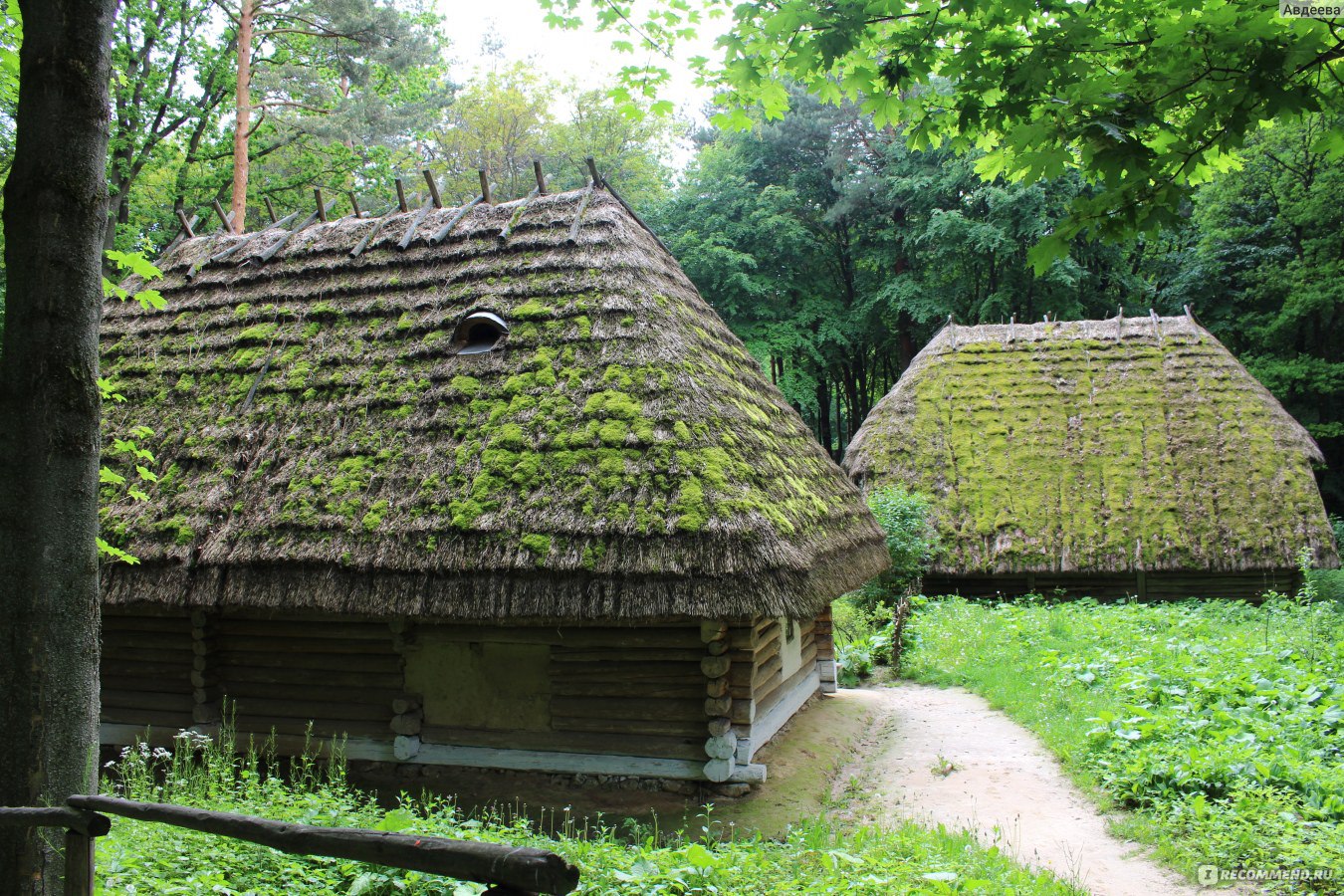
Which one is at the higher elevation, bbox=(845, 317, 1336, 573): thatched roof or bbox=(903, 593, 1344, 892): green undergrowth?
bbox=(845, 317, 1336, 573): thatched roof

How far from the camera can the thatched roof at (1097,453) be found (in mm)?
13805

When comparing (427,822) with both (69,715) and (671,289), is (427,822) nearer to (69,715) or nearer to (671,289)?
(69,715)

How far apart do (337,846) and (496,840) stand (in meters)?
2.13

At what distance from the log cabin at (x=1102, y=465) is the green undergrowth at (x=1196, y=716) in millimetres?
2806

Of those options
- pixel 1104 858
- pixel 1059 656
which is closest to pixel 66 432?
pixel 1104 858

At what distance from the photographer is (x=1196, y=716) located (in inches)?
250

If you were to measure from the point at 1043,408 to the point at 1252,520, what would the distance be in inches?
151

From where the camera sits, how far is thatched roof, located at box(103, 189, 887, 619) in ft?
20.8

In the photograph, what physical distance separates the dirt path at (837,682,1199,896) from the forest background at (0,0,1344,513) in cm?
1129

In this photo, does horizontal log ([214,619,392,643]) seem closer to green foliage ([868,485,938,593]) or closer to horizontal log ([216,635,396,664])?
horizontal log ([216,635,396,664])

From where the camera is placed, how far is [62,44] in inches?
117

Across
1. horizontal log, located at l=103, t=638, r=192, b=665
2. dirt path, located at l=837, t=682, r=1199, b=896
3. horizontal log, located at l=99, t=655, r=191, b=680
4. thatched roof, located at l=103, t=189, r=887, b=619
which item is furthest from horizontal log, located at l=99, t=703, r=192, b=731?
dirt path, located at l=837, t=682, r=1199, b=896

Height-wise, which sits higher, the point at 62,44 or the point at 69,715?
the point at 62,44

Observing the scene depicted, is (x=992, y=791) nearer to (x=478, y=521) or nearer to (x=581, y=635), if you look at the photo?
(x=581, y=635)
